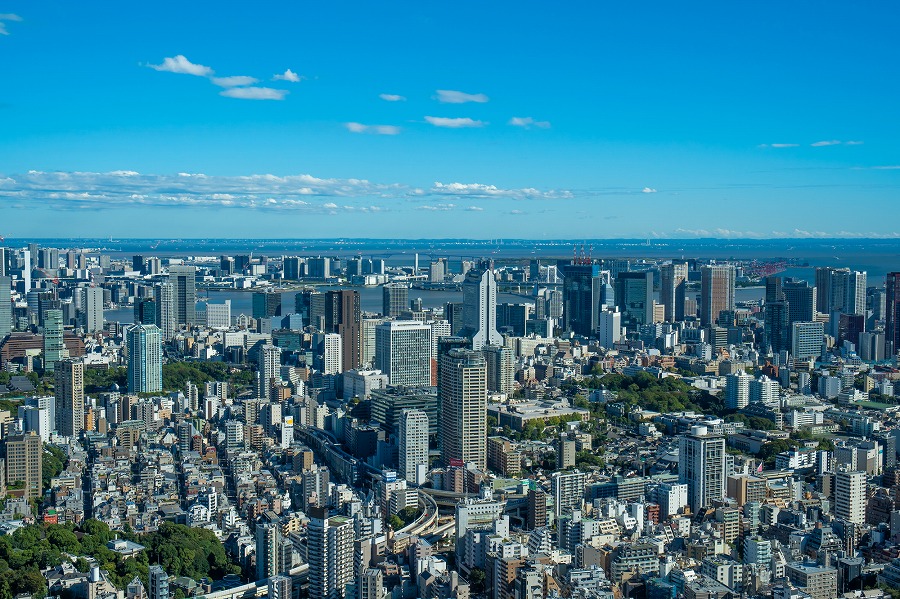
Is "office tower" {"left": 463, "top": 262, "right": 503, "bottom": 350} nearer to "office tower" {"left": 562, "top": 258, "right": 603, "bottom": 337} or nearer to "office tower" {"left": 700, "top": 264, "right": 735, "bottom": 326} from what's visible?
"office tower" {"left": 562, "top": 258, "right": 603, "bottom": 337}

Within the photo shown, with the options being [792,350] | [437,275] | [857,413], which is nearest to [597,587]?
[857,413]

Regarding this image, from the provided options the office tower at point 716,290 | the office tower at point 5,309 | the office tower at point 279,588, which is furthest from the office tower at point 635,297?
the office tower at point 279,588

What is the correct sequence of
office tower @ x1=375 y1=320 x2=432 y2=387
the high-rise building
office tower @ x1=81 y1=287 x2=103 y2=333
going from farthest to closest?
office tower @ x1=81 y1=287 x2=103 y2=333 < the high-rise building < office tower @ x1=375 y1=320 x2=432 y2=387

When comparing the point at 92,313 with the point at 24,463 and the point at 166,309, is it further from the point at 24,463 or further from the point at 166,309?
the point at 24,463

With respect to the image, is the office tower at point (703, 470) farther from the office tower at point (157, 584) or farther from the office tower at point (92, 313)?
the office tower at point (92, 313)

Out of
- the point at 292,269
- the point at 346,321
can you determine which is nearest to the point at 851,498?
the point at 346,321

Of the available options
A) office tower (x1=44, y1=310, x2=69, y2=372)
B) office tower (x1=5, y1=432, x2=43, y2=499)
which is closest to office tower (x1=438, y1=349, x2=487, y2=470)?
office tower (x1=5, y1=432, x2=43, y2=499)

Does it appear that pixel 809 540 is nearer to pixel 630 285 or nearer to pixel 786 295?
pixel 786 295
